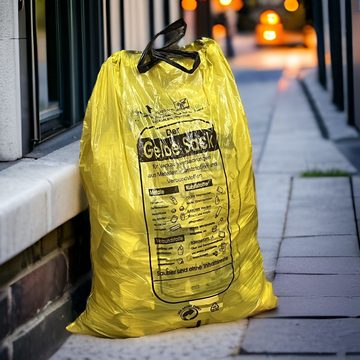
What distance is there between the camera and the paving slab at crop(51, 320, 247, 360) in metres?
3.86

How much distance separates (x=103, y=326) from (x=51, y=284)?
28cm

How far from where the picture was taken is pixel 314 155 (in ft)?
29.7

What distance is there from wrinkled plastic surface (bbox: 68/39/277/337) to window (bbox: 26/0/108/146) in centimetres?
65

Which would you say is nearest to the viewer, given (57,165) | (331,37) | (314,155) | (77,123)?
(57,165)

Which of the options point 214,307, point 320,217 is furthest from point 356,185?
point 214,307

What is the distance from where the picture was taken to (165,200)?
391 centimetres

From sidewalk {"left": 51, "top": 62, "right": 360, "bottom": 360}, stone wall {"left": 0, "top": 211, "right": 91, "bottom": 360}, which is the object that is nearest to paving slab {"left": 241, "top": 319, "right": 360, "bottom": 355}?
sidewalk {"left": 51, "top": 62, "right": 360, "bottom": 360}

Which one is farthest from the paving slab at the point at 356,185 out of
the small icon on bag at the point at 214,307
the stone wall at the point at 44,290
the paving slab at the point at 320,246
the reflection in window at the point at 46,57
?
the small icon on bag at the point at 214,307

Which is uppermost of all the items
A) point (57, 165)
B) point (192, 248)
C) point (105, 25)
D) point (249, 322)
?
point (105, 25)

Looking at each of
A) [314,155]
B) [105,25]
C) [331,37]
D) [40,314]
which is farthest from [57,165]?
[331,37]

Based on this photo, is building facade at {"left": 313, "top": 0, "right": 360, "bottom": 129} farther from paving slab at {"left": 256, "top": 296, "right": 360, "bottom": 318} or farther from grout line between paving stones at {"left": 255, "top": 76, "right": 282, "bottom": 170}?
paving slab at {"left": 256, "top": 296, "right": 360, "bottom": 318}

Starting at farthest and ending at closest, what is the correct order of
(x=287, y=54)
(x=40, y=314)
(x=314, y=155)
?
(x=287, y=54) < (x=314, y=155) < (x=40, y=314)

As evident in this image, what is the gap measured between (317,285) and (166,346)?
108cm

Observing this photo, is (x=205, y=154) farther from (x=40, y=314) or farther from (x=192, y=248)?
(x=40, y=314)
